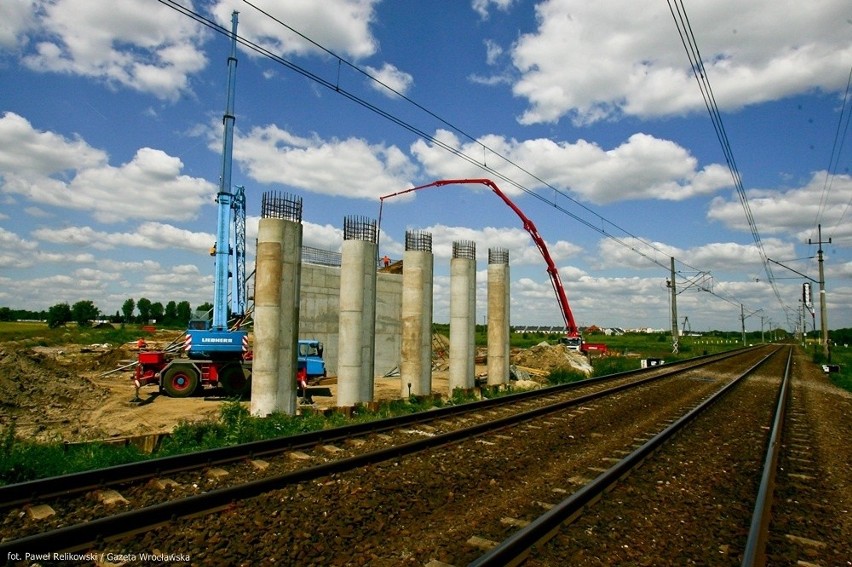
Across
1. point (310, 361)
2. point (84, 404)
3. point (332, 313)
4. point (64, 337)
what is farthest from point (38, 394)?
point (64, 337)

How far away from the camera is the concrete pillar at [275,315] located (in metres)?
13.7

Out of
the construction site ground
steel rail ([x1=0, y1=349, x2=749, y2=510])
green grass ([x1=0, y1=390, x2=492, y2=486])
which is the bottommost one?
the construction site ground

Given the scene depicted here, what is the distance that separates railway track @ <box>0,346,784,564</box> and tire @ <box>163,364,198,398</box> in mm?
11209

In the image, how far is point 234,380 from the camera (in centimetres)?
2002

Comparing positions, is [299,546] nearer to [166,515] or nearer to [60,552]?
[166,515]

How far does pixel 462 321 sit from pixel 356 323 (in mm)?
6217

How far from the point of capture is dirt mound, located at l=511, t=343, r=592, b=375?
32.1 m

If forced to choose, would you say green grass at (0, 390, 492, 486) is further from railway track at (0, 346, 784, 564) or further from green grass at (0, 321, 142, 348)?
green grass at (0, 321, 142, 348)

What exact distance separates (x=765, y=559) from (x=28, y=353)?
2510 centimetres

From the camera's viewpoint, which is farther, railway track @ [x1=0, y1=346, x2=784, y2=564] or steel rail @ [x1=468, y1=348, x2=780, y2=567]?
railway track @ [x1=0, y1=346, x2=784, y2=564]

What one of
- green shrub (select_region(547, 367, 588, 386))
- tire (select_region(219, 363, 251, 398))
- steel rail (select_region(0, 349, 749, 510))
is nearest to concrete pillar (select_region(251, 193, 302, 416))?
steel rail (select_region(0, 349, 749, 510))

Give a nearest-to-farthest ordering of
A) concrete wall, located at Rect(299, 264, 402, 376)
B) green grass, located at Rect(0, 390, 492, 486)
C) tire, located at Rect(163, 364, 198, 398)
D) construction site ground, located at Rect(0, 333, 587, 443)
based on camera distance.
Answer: green grass, located at Rect(0, 390, 492, 486), construction site ground, located at Rect(0, 333, 587, 443), tire, located at Rect(163, 364, 198, 398), concrete wall, located at Rect(299, 264, 402, 376)

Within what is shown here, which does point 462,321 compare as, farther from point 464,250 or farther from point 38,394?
point 38,394

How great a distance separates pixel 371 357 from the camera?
55.0 ft
